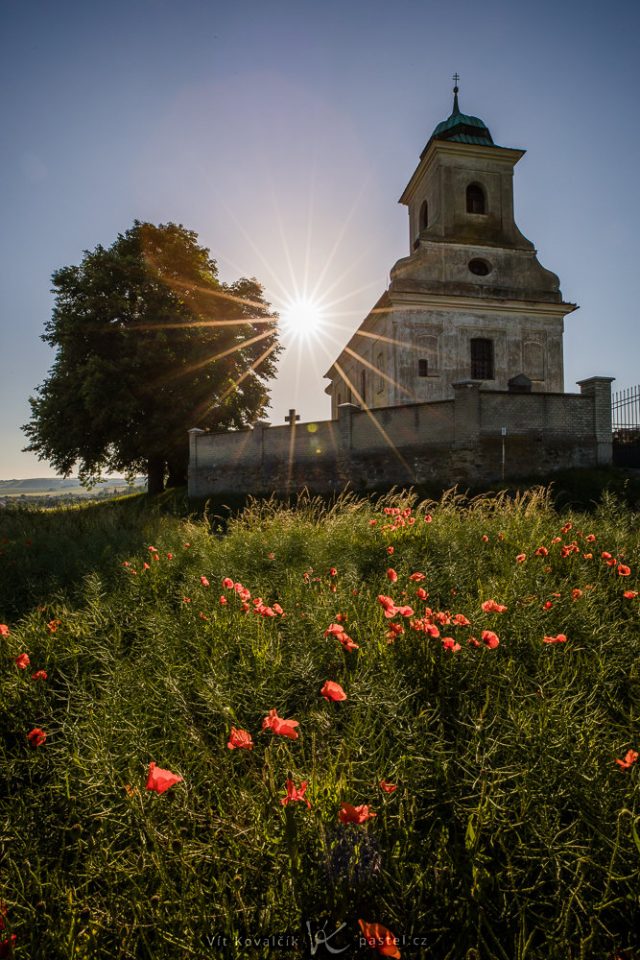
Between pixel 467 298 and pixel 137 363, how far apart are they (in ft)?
47.1

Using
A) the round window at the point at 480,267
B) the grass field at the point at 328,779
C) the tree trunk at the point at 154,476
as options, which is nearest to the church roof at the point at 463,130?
the round window at the point at 480,267

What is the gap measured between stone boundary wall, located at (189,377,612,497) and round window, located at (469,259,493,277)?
9200 mm

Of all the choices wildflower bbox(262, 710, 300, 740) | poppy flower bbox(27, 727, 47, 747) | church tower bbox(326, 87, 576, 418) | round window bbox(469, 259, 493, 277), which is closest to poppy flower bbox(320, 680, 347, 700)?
wildflower bbox(262, 710, 300, 740)

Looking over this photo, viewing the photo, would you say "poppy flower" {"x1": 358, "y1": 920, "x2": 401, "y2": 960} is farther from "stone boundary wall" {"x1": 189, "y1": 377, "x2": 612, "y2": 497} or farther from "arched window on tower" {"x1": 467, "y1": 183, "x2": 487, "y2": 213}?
"arched window on tower" {"x1": 467, "y1": 183, "x2": 487, "y2": 213}

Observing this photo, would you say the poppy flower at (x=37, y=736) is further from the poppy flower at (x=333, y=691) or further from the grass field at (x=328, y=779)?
the poppy flower at (x=333, y=691)

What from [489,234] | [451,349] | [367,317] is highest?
[489,234]

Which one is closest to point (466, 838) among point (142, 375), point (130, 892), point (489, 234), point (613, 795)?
point (613, 795)

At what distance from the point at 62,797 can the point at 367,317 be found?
2344 centimetres

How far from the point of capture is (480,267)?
21.3 meters

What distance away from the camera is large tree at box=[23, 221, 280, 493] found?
58.0ft

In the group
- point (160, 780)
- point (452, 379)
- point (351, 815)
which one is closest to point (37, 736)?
point (160, 780)

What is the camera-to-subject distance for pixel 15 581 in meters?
4.70

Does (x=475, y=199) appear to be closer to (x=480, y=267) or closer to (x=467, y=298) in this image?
(x=480, y=267)

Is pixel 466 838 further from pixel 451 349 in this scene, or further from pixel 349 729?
pixel 451 349
